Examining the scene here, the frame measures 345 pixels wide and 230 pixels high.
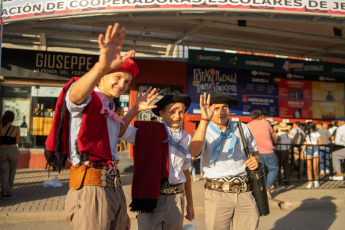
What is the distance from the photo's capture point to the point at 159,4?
6.68m

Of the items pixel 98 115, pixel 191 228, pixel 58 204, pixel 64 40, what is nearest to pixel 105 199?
pixel 98 115

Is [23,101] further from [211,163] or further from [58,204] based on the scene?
[211,163]

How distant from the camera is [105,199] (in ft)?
6.77

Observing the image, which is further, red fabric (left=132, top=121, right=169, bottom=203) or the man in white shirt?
the man in white shirt

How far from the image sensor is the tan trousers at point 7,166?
652 cm

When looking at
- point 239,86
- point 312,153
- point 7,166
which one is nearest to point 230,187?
point 7,166

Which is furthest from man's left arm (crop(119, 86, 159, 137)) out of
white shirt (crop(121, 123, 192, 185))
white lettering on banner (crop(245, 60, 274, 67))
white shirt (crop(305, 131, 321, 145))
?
white lettering on banner (crop(245, 60, 274, 67))

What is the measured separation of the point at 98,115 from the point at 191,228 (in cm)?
156

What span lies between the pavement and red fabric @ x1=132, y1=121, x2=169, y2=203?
107 inches

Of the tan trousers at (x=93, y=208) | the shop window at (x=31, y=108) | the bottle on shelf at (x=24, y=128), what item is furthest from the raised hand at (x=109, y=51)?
the bottle on shelf at (x=24, y=128)

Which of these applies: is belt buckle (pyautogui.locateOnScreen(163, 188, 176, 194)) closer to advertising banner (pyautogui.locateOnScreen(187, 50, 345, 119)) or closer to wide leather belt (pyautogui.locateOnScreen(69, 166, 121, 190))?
wide leather belt (pyautogui.locateOnScreen(69, 166, 121, 190))

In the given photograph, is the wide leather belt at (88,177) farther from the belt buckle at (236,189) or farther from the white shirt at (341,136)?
the white shirt at (341,136)

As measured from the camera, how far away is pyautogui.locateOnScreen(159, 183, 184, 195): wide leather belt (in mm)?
2812

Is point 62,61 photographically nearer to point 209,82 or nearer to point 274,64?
point 209,82
